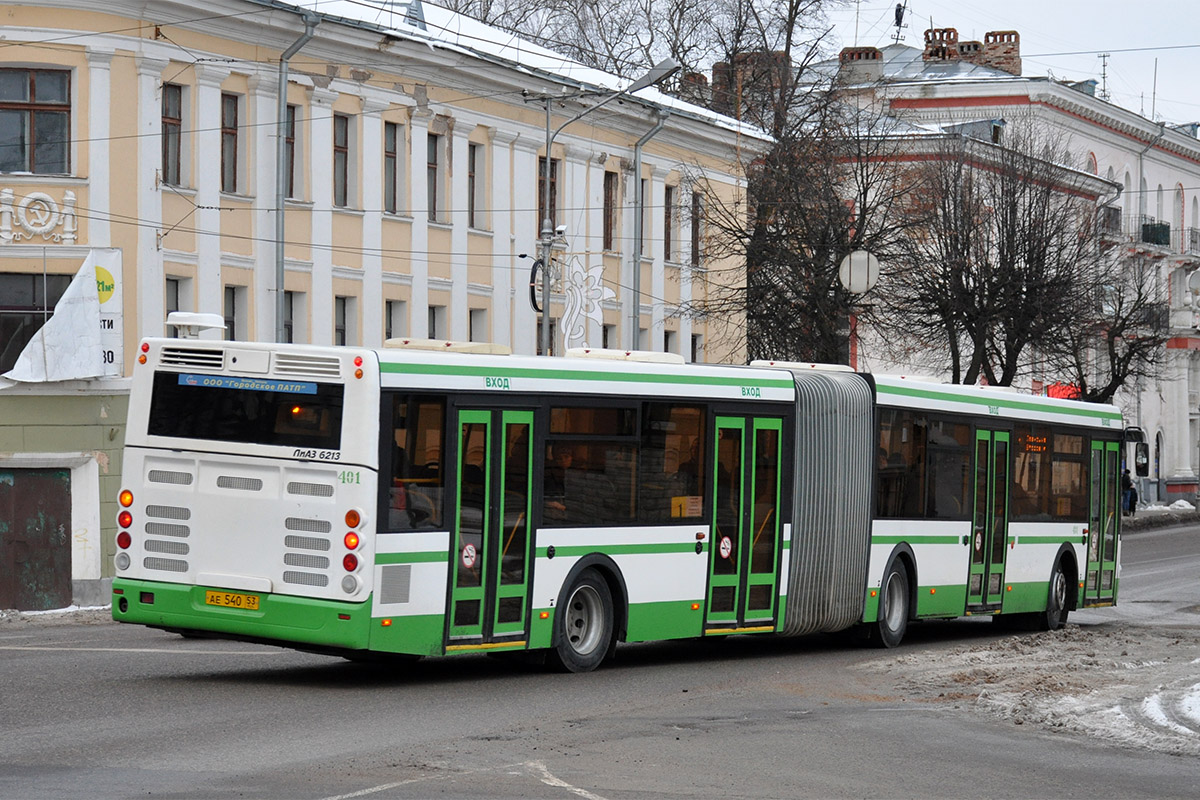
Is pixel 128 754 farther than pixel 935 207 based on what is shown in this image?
No

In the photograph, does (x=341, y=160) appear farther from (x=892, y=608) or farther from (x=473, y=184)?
(x=892, y=608)

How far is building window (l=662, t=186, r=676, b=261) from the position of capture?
150ft

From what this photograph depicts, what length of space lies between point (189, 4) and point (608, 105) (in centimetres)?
1378

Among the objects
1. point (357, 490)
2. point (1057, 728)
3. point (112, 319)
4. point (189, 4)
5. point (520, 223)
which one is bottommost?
point (1057, 728)

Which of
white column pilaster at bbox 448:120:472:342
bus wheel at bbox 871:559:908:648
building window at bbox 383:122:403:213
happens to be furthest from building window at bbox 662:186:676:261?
bus wheel at bbox 871:559:908:648

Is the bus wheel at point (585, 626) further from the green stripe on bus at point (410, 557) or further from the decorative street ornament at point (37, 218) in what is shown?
the decorative street ornament at point (37, 218)

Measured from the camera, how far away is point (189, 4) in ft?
98.2

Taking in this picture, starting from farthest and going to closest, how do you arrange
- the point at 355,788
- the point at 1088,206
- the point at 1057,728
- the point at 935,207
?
1. the point at 1088,206
2. the point at 935,207
3. the point at 1057,728
4. the point at 355,788

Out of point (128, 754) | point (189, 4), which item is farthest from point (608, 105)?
point (128, 754)

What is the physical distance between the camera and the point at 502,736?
12.0 meters

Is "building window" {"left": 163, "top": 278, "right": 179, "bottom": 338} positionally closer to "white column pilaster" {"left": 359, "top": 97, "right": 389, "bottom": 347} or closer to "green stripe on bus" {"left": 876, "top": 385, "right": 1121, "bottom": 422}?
"white column pilaster" {"left": 359, "top": 97, "right": 389, "bottom": 347}

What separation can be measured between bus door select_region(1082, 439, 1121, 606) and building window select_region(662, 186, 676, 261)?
66.7 feet

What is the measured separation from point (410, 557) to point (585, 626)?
2458mm

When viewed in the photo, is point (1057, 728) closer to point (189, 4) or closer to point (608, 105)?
point (189, 4)
